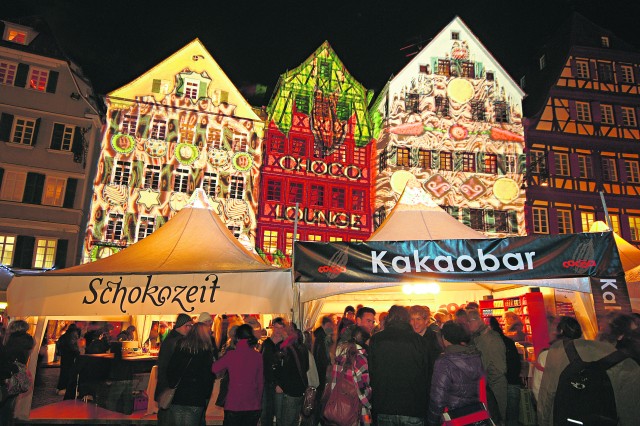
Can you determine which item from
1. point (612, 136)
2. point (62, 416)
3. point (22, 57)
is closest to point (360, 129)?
point (612, 136)

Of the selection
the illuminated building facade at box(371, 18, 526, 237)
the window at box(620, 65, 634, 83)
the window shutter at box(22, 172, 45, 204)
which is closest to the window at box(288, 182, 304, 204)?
the illuminated building facade at box(371, 18, 526, 237)

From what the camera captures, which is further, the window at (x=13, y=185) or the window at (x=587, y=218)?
the window at (x=587, y=218)

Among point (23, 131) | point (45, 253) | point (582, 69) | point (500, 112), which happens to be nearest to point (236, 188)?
point (45, 253)

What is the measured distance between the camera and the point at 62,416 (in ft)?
28.7

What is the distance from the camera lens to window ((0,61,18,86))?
75.8ft

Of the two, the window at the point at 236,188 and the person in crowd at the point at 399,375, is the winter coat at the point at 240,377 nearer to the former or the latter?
the person in crowd at the point at 399,375

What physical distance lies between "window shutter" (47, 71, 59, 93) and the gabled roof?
65.1ft

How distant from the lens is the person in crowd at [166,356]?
5.59 metres

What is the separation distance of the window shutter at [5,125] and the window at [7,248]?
14.5 feet

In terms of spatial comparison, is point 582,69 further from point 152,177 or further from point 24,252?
point 24,252

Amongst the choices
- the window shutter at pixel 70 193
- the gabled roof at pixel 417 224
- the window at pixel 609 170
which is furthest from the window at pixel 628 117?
the window shutter at pixel 70 193

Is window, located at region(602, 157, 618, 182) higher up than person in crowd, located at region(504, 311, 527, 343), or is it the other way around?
window, located at region(602, 157, 618, 182)

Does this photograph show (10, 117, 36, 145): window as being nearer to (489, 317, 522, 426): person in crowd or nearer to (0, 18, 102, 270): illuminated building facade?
(0, 18, 102, 270): illuminated building facade

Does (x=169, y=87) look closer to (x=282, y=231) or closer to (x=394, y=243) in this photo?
(x=282, y=231)
